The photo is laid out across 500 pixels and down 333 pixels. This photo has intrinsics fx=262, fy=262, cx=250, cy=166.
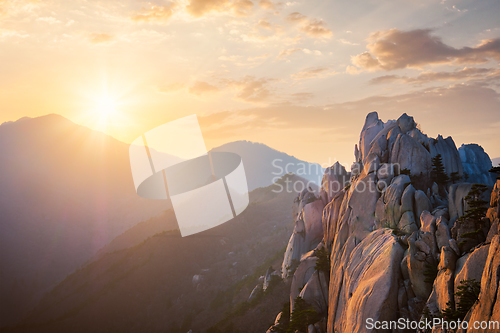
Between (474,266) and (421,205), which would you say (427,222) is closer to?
(421,205)

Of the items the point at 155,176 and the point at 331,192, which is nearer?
the point at 155,176

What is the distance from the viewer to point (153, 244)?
118 m

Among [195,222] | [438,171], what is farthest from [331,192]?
[195,222]

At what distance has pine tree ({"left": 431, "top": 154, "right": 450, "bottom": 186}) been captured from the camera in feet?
119

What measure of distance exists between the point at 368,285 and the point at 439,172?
67.8ft

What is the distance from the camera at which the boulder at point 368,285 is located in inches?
982

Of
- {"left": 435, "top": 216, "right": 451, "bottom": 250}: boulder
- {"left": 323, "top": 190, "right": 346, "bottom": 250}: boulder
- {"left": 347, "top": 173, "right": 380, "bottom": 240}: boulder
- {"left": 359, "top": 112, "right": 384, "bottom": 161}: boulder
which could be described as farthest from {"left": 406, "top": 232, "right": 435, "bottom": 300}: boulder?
{"left": 359, "top": 112, "right": 384, "bottom": 161}: boulder

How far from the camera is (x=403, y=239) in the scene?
2842 cm

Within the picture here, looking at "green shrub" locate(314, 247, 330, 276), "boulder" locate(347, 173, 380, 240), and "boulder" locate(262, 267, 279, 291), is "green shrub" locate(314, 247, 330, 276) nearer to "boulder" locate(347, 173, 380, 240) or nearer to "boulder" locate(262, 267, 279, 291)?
"boulder" locate(347, 173, 380, 240)

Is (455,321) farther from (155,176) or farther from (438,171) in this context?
(155,176)

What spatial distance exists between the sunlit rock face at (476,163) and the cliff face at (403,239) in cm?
104

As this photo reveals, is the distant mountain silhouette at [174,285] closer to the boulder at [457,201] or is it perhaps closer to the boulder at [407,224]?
the boulder at [407,224]

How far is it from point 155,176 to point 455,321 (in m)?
40.1

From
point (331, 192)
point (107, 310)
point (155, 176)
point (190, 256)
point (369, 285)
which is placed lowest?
point (107, 310)
